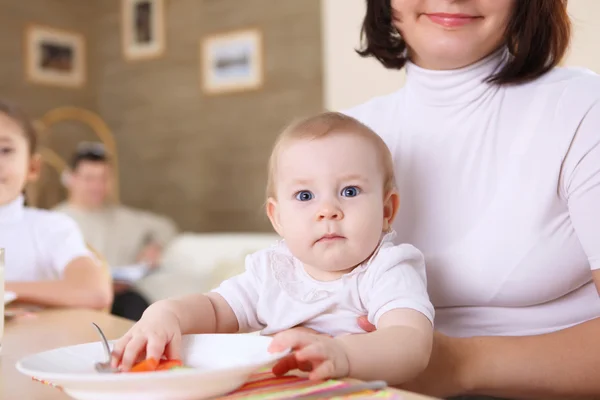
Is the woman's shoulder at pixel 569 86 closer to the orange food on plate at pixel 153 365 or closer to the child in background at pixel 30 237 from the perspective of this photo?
the orange food on plate at pixel 153 365

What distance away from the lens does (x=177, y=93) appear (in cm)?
521

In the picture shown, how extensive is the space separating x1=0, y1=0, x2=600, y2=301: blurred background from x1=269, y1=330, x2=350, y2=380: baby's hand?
133 inches

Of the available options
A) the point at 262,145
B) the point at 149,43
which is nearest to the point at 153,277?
the point at 262,145

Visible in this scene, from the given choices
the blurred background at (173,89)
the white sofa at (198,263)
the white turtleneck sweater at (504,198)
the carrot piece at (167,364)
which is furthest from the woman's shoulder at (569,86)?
the blurred background at (173,89)

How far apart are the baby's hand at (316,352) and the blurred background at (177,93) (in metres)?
3.39

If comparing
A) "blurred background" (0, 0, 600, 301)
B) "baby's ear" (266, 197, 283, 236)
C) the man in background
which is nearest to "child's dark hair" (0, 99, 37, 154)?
"baby's ear" (266, 197, 283, 236)

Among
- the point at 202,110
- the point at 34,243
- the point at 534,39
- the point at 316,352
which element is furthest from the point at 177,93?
the point at 316,352

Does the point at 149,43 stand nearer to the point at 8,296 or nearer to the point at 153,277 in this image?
the point at 153,277

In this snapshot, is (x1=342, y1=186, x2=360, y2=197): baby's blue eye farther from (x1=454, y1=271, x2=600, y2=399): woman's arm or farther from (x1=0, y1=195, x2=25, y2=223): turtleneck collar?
(x1=0, y1=195, x2=25, y2=223): turtleneck collar

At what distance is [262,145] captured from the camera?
189 inches

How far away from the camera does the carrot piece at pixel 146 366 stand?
774 millimetres

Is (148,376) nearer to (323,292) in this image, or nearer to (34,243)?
(323,292)

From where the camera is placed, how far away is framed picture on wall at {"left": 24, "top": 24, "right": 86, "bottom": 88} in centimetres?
522

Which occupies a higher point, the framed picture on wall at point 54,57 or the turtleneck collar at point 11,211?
the framed picture on wall at point 54,57
